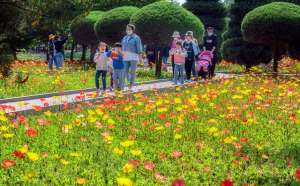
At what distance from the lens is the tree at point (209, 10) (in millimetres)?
31641

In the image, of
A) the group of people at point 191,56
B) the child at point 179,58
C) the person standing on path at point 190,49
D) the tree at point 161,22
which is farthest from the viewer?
the tree at point 161,22

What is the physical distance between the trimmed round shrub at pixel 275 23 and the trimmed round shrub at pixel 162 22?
2.40 meters

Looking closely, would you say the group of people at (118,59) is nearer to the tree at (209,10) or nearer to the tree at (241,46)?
the tree at (241,46)

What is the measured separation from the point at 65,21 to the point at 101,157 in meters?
6.73

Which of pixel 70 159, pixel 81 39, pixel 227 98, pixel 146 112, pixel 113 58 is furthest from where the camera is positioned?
pixel 81 39

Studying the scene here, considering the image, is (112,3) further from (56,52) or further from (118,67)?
(118,67)

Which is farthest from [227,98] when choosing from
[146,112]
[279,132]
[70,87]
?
[70,87]

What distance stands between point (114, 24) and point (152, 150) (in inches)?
748

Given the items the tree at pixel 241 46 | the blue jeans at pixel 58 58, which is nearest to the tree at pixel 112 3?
the tree at pixel 241 46

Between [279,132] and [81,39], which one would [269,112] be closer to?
[279,132]

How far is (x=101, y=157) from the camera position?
642cm

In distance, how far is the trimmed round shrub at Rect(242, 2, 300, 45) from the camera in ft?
69.2

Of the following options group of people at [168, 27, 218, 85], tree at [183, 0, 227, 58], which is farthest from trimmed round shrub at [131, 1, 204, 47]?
tree at [183, 0, 227, 58]

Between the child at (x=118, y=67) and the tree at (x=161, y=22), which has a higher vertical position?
the tree at (x=161, y=22)
